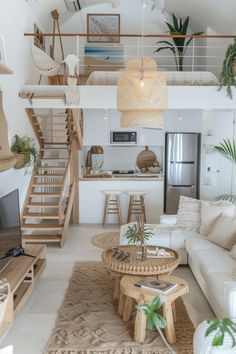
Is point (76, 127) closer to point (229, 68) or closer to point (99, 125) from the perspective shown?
point (99, 125)

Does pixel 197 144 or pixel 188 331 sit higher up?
pixel 197 144

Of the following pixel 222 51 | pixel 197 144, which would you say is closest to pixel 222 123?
pixel 197 144

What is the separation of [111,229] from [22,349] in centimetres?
427

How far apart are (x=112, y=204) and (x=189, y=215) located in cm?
258

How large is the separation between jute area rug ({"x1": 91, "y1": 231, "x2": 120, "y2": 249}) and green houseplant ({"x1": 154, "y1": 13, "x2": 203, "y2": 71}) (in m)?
4.04

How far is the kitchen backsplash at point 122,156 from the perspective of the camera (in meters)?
8.66

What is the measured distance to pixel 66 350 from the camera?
9.82ft

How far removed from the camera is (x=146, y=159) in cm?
868

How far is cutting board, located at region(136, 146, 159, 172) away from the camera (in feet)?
28.4

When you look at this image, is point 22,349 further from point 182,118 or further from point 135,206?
point 182,118

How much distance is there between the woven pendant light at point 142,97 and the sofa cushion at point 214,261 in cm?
157

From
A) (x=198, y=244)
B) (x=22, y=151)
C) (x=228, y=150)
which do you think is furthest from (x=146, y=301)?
(x=228, y=150)

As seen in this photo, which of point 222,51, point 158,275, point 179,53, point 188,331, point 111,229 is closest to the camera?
point 188,331

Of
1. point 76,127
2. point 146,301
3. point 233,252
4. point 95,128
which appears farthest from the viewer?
point 95,128
